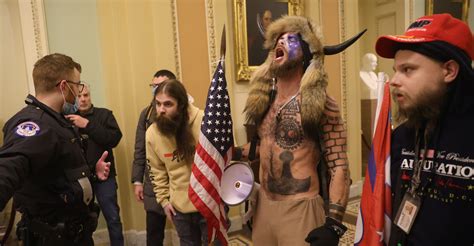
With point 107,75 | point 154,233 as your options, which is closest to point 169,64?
point 107,75

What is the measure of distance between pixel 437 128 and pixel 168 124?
1826 millimetres

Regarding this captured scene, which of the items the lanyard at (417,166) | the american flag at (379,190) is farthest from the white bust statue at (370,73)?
the lanyard at (417,166)

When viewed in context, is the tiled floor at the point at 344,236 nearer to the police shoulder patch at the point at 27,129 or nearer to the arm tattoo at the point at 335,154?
the arm tattoo at the point at 335,154

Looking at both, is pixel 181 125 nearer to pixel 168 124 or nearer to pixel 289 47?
pixel 168 124

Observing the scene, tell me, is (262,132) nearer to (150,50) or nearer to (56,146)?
(56,146)

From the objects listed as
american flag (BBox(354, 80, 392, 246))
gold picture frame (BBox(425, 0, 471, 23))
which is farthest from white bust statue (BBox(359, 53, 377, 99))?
american flag (BBox(354, 80, 392, 246))

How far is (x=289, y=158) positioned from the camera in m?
1.88

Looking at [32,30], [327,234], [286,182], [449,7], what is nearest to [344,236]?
[286,182]

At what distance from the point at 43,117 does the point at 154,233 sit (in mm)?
1566

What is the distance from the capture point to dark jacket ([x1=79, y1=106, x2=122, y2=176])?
3318 mm

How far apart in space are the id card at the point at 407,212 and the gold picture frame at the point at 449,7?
6.07 meters

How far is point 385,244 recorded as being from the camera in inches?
55.5

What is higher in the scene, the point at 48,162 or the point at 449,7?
the point at 449,7

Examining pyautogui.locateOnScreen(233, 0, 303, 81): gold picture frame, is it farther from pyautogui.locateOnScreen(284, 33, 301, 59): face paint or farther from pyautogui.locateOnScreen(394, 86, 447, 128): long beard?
pyautogui.locateOnScreen(394, 86, 447, 128): long beard
